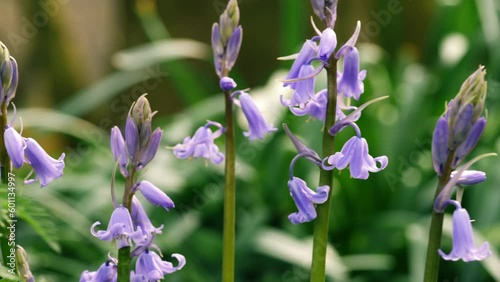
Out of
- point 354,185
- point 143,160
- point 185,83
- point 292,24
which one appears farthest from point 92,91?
point 143,160

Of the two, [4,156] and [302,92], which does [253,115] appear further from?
[4,156]

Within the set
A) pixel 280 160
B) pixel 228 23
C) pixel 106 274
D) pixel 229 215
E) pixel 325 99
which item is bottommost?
pixel 106 274

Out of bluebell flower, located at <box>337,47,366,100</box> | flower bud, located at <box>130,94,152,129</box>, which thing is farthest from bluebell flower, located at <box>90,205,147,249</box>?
bluebell flower, located at <box>337,47,366,100</box>

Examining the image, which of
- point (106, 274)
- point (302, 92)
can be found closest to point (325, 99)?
point (302, 92)

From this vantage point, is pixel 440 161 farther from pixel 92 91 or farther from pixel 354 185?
pixel 92 91

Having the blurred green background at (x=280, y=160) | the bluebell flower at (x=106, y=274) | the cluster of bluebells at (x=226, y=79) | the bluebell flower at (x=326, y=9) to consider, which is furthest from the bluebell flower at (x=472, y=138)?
the blurred green background at (x=280, y=160)

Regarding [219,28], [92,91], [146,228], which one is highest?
[92,91]
